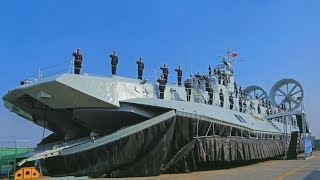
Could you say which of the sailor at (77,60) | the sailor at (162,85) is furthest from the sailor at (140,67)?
the sailor at (77,60)

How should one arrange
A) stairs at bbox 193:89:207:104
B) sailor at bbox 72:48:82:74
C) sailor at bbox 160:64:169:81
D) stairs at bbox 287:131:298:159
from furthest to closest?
stairs at bbox 287:131:298:159 < stairs at bbox 193:89:207:104 < sailor at bbox 160:64:169:81 < sailor at bbox 72:48:82:74

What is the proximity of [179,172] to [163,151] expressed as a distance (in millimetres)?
1736

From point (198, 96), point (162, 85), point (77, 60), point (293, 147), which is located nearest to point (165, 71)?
point (162, 85)

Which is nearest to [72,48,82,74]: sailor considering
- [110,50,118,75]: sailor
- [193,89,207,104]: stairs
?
[110,50,118,75]: sailor

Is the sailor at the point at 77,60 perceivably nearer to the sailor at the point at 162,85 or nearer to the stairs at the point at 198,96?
the sailor at the point at 162,85

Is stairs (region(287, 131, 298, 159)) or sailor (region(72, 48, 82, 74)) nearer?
sailor (region(72, 48, 82, 74))

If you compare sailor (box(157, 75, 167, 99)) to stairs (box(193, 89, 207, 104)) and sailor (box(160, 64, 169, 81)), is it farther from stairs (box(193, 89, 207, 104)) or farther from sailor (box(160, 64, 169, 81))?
stairs (box(193, 89, 207, 104))

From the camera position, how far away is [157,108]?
17969 mm

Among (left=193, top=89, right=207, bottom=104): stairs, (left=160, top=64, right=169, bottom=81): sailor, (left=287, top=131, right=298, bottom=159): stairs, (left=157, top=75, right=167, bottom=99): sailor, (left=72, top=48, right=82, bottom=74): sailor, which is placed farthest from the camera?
(left=287, top=131, right=298, bottom=159): stairs

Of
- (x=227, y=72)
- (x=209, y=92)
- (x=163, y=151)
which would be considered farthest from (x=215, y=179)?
(x=227, y=72)

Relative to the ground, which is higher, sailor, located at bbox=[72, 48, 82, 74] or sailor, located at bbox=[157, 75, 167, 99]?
sailor, located at bbox=[72, 48, 82, 74]

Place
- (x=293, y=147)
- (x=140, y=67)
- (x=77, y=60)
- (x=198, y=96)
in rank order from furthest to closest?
1. (x=293, y=147)
2. (x=198, y=96)
3. (x=140, y=67)
4. (x=77, y=60)

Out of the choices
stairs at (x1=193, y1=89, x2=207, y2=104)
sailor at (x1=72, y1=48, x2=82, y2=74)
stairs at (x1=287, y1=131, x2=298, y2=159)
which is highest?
sailor at (x1=72, y1=48, x2=82, y2=74)

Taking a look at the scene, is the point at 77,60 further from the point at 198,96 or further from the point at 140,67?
the point at 198,96
